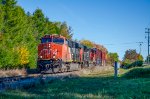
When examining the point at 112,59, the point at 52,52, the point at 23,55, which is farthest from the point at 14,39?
the point at 112,59

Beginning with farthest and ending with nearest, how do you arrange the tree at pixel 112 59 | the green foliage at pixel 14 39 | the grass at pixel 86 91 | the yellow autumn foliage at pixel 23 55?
the tree at pixel 112 59
the yellow autumn foliage at pixel 23 55
the green foliage at pixel 14 39
the grass at pixel 86 91

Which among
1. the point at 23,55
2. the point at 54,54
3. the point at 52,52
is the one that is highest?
the point at 23,55

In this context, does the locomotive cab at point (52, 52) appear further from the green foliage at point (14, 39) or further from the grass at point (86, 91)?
the grass at point (86, 91)

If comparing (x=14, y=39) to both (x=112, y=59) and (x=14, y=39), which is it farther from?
(x=112, y=59)

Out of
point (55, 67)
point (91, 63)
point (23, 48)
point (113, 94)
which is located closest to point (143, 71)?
point (55, 67)

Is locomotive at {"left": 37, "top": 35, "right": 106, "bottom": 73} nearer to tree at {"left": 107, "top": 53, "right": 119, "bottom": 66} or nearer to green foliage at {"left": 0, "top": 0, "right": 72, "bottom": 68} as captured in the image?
green foliage at {"left": 0, "top": 0, "right": 72, "bottom": 68}

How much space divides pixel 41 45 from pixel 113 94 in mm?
20270

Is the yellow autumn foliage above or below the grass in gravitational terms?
above

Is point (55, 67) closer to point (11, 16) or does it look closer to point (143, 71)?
point (143, 71)

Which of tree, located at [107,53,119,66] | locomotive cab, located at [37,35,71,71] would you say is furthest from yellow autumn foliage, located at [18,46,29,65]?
tree, located at [107,53,119,66]

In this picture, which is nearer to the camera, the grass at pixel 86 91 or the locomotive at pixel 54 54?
the grass at pixel 86 91

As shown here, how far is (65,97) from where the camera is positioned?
1318 cm

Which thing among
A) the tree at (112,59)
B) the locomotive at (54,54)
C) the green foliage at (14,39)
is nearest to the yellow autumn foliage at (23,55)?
the green foliage at (14,39)

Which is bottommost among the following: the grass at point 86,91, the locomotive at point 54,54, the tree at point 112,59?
the grass at point 86,91
